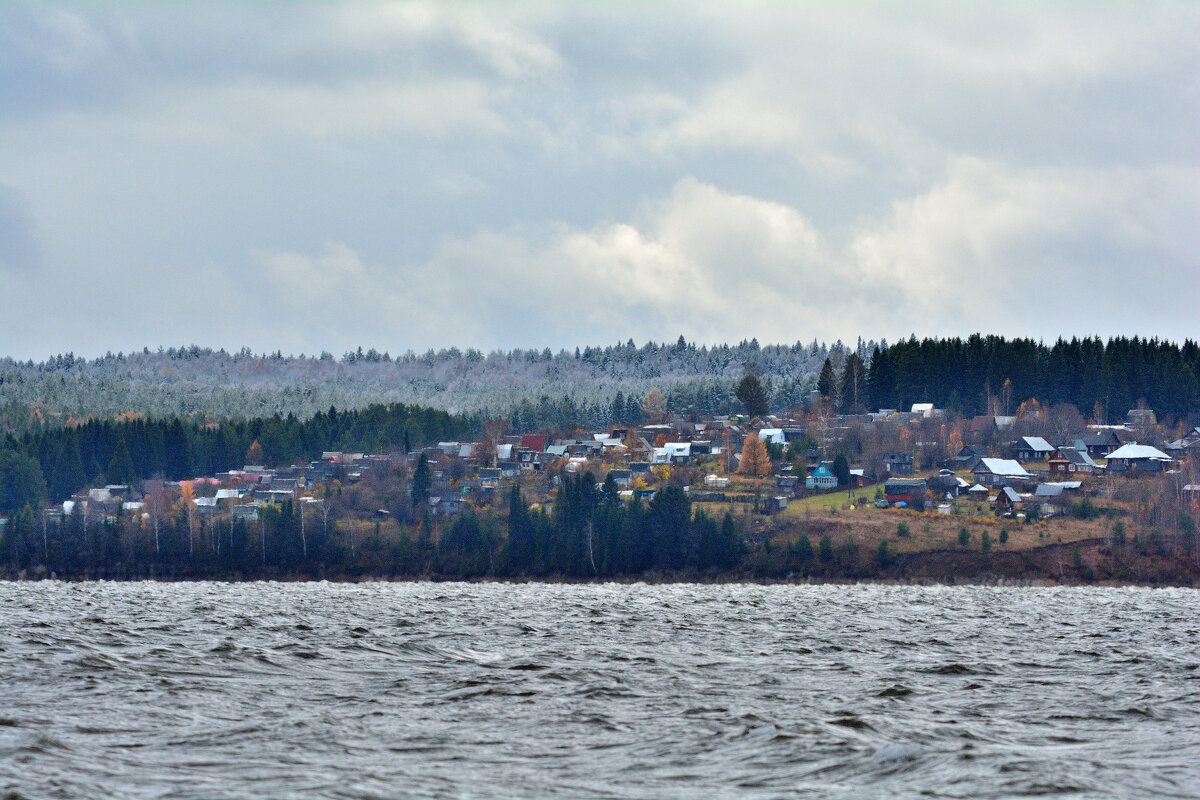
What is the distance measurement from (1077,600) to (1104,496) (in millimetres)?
98567

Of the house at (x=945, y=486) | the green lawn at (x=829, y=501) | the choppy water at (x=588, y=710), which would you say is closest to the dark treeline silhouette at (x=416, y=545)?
the green lawn at (x=829, y=501)

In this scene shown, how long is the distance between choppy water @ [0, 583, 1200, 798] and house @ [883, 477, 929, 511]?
12958 cm

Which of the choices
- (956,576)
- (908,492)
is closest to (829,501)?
(908,492)

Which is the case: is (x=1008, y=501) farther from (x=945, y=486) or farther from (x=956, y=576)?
(x=956, y=576)

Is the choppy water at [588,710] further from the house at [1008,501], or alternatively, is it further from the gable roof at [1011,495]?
the gable roof at [1011,495]

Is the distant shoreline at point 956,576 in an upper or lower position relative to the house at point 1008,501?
lower

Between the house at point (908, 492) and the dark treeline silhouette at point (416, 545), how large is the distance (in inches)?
1520

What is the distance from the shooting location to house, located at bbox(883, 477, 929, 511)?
187750mm

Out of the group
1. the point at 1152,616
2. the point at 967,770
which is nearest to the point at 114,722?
the point at 967,770

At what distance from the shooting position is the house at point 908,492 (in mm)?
187750

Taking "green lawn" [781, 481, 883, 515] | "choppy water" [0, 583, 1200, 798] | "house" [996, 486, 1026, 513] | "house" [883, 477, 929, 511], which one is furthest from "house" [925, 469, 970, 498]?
"choppy water" [0, 583, 1200, 798]

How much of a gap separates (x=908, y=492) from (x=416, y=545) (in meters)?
83.5

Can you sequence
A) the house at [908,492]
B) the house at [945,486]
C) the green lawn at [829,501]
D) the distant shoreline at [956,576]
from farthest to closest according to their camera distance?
the house at [945,486] < the house at [908,492] < the green lawn at [829,501] < the distant shoreline at [956,576]

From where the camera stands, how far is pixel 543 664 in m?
40.6
